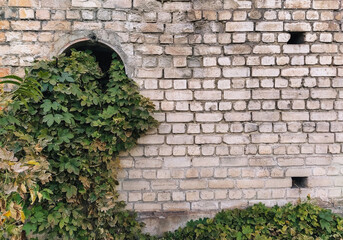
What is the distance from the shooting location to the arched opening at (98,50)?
11.6 ft

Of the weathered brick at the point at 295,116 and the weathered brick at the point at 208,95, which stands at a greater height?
the weathered brick at the point at 208,95

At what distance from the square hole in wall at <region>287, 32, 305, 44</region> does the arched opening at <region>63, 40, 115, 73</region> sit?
99.1 inches

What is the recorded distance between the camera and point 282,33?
3.56 metres

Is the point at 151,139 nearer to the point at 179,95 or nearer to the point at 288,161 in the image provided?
the point at 179,95

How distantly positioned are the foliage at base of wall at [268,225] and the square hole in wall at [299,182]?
0.26 m

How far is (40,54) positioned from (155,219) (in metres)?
2.70

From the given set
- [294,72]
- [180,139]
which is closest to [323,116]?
[294,72]

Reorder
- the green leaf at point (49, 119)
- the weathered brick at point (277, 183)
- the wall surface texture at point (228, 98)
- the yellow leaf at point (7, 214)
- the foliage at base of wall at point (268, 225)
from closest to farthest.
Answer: the yellow leaf at point (7, 214)
the green leaf at point (49, 119)
the foliage at base of wall at point (268, 225)
the wall surface texture at point (228, 98)
the weathered brick at point (277, 183)

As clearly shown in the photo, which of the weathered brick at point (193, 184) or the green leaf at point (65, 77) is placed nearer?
the green leaf at point (65, 77)

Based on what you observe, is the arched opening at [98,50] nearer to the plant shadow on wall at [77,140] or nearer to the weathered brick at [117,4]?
the plant shadow on wall at [77,140]

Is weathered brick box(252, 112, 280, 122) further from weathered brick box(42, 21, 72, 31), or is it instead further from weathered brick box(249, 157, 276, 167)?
weathered brick box(42, 21, 72, 31)

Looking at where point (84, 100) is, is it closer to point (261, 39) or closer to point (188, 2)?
point (188, 2)

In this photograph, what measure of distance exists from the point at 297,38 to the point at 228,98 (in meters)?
1.32

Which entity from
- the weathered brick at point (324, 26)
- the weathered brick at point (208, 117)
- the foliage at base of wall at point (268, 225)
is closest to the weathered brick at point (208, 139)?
the weathered brick at point (208, 117)
